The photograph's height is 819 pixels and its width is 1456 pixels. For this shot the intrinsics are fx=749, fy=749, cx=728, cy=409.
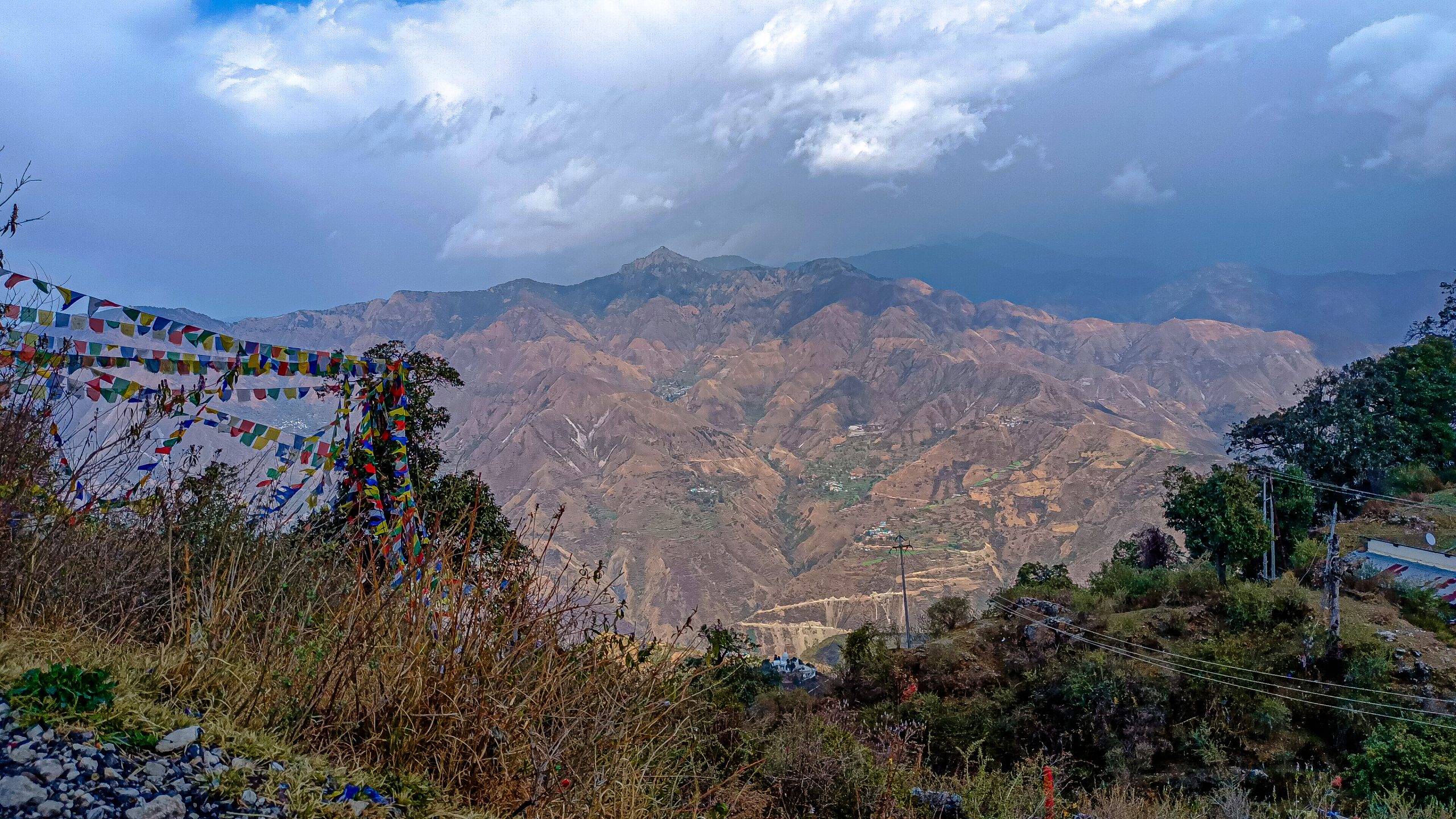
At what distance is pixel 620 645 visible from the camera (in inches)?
134

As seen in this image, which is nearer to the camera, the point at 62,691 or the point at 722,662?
the point at 62,691

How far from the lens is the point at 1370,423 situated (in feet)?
103

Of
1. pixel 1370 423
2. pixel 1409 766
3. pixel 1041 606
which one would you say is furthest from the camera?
pixel 1370 423

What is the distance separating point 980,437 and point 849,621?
82928 mm

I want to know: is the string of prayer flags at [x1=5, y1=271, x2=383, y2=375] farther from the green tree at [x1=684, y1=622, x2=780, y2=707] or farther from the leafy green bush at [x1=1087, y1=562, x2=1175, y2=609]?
the leafy green bush at [x1=1087, y1=562, x2=1175, y2=609]

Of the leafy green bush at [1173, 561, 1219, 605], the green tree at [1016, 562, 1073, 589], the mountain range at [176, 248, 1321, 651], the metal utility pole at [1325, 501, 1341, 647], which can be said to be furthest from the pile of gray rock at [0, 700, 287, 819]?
the mountain range at [176, 248, 1321, 651]

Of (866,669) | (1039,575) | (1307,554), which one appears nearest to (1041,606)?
(866,669)

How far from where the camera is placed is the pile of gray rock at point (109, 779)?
185cm

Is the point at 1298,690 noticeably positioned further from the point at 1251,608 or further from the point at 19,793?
the point at 19,793

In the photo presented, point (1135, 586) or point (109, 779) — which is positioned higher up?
point (109, 779)

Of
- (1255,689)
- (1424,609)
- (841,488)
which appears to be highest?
(1424,609)

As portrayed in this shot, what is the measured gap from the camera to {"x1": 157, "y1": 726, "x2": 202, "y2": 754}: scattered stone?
2133mm

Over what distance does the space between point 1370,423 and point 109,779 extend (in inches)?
1618

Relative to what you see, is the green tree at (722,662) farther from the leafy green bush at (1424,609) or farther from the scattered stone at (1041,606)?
the leafy green bush at (1424,609)
